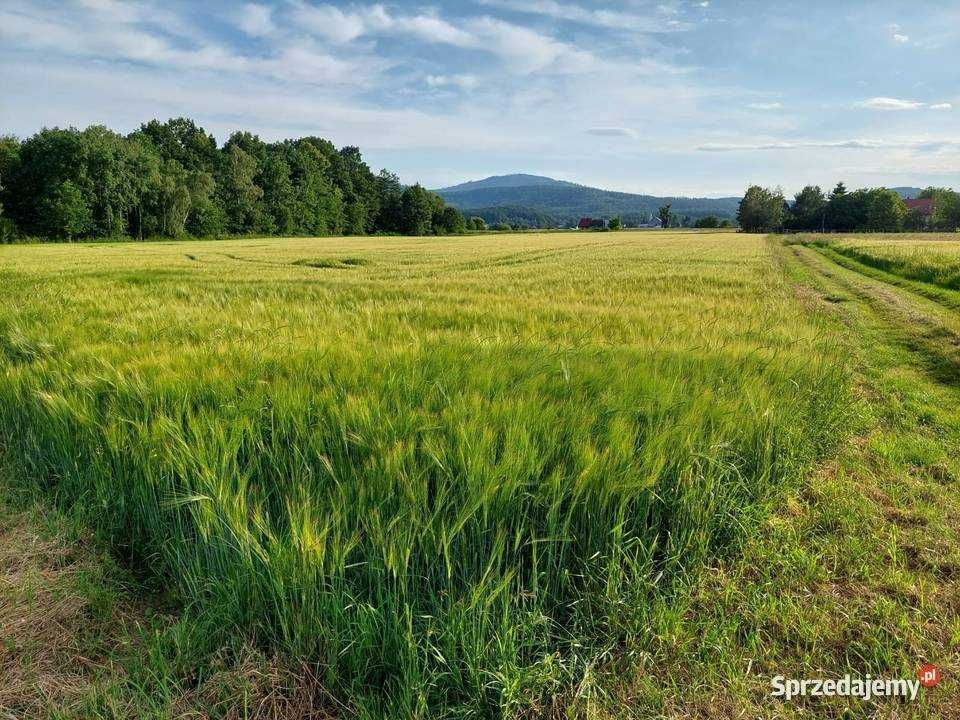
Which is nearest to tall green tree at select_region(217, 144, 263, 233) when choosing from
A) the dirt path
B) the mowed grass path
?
the mowed grass path

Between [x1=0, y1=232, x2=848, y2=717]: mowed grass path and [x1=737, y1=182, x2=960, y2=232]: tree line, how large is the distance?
361ft

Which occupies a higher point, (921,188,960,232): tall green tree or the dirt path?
(921,188,960,232): tall green tree

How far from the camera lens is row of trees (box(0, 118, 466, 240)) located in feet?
179

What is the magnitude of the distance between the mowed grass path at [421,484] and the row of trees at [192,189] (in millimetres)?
64539

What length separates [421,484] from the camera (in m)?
1.91

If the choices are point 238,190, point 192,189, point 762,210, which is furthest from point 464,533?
point 762,210

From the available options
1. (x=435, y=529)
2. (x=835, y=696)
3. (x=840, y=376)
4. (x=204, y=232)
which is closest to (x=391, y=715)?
(x=435, y=529)

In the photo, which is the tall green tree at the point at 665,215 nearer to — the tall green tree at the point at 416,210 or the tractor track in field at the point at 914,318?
the tall green tree at the point at 416,210

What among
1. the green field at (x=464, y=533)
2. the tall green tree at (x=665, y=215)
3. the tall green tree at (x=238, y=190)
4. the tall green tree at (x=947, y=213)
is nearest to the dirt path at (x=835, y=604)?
the green field at (x=464, y=533)

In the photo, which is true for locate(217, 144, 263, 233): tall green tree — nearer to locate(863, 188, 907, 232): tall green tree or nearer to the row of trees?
the row of trees

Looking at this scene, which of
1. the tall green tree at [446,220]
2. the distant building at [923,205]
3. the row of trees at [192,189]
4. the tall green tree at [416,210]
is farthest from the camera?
the distant building at [923,205]

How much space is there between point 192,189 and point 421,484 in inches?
2952

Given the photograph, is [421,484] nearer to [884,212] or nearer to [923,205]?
[884,212]

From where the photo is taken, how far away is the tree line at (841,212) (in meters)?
89.8
